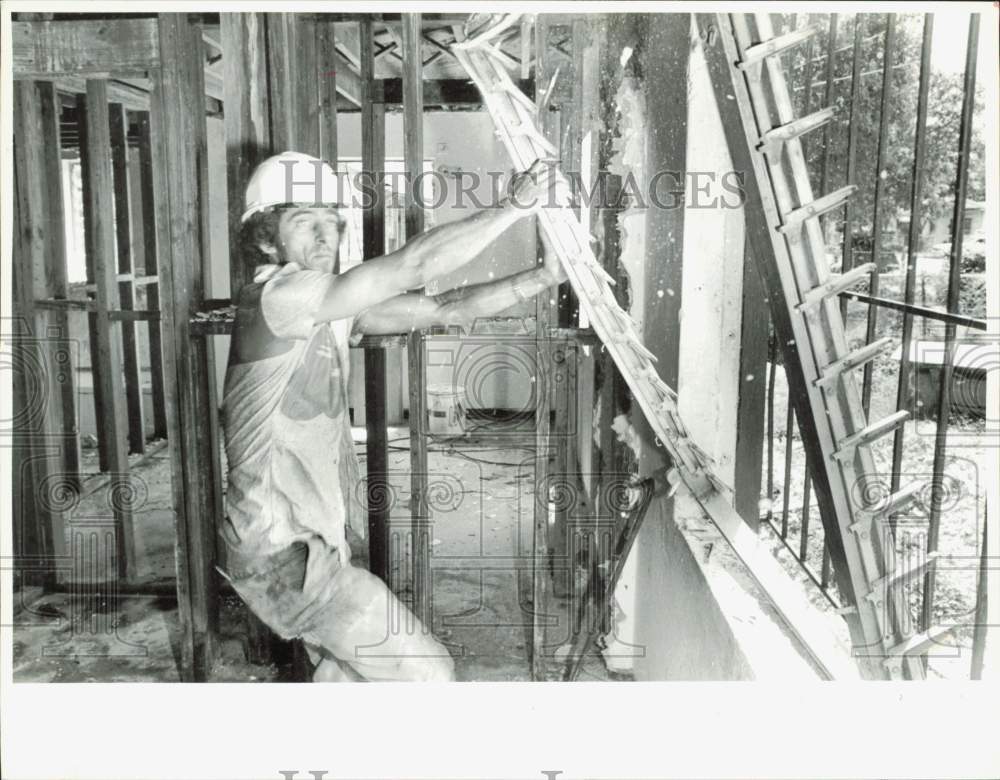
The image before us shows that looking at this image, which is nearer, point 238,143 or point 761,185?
point 761,185

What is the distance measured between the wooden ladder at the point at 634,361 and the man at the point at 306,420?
0.38 feet

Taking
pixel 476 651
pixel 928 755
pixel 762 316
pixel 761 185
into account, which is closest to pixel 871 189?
pixel 762 316

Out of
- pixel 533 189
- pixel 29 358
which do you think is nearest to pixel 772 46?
pixel 533 189

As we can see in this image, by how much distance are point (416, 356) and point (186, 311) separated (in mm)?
704

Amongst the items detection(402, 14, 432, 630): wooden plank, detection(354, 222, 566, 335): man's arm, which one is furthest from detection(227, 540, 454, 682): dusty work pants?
detection(354, 222, 566, 335): man's arm

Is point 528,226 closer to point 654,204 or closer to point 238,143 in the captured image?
point 654,204

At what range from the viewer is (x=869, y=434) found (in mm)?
1620

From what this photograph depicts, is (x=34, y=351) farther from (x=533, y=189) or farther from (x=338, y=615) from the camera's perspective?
(x=533, y=189)

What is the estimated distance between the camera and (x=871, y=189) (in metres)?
2.48

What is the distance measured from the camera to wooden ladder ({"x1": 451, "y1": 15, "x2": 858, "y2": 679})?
1683 mm

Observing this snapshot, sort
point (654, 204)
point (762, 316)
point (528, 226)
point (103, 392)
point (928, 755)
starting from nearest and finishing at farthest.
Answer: point (928, 755)
point (528, 226)
point (762, 316)
point (654, 204)
point (103, 392)

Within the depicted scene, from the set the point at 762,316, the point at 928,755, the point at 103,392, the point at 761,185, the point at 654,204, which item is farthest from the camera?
the point at 103,392

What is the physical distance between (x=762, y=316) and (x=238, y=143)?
1580mm

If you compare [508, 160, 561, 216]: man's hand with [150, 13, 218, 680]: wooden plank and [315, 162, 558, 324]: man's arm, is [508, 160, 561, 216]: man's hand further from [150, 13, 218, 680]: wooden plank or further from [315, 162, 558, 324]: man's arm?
[150, 13, 218, 680]: wooden plank
